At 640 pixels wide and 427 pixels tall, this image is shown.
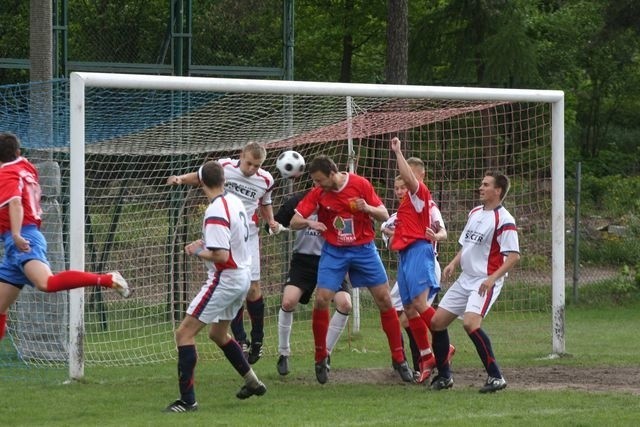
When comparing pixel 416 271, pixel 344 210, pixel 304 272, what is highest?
pixel 344 210

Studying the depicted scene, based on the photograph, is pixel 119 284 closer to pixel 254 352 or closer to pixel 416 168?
pixel 254 352

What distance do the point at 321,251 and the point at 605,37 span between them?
55.8ft

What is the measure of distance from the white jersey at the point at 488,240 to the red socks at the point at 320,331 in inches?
55.6

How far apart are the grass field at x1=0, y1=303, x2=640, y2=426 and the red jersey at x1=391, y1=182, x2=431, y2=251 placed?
130 centimetres

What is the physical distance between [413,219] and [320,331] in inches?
51.7

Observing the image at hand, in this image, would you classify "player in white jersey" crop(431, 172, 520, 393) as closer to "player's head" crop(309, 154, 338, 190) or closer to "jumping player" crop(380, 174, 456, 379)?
"jumping player" crop(380, 174, 456, 379)

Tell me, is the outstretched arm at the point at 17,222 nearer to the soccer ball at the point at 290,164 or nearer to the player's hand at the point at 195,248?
the player's hand at the point at 195,248

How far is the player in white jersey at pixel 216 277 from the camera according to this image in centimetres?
829

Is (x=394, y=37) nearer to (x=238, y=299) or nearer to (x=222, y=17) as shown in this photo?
(x=222, y=17)

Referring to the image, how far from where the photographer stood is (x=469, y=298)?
9.53 meters

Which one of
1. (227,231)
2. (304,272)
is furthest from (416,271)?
(227,231)

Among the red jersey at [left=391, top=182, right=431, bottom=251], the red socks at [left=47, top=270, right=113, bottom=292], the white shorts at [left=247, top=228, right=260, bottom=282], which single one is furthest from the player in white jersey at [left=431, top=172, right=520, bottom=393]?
the red socks at [left=47, top=270, right=113, bottom=292]

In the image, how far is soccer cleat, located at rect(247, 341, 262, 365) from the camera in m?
11.1

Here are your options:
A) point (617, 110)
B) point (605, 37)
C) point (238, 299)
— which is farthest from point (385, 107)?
point (617, 110)
